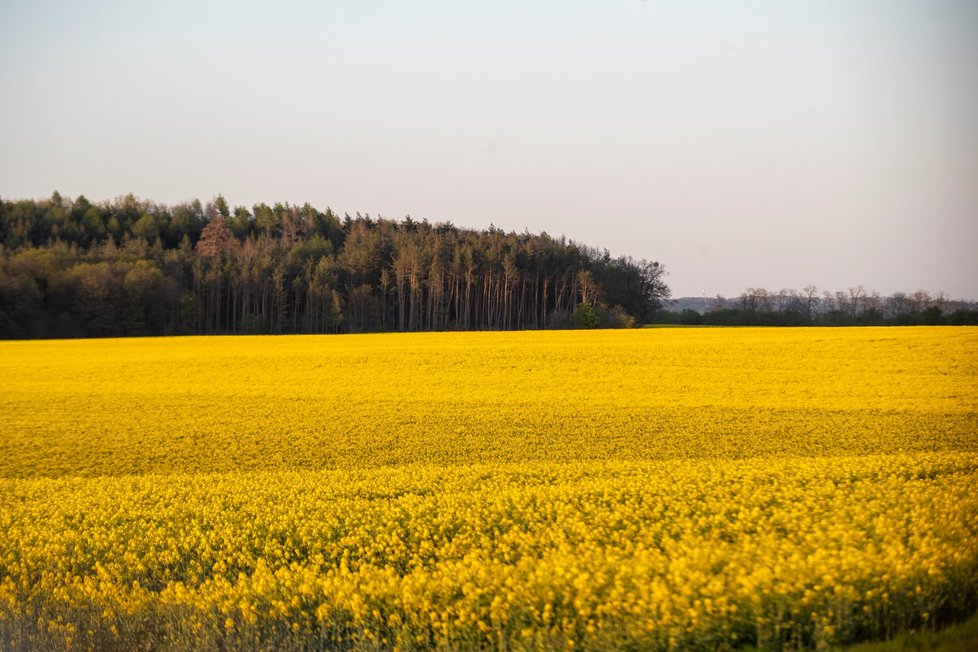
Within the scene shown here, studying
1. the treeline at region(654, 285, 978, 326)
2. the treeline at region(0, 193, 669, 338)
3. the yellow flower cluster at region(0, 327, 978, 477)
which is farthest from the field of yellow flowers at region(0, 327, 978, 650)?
the treeline at region(0, 193, 669, 338)

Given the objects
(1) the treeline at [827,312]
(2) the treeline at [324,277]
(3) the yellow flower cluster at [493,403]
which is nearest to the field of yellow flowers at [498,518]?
(3) the yellow flower cluster at [493,403]

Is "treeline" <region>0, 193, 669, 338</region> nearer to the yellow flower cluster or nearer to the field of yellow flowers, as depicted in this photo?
the yellow flower cluster

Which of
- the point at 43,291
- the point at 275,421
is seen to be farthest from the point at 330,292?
the point at 275,421

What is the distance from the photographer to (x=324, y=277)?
79438mm

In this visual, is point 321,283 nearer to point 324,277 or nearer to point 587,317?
point 324,277

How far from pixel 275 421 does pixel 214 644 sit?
1587 centimetres

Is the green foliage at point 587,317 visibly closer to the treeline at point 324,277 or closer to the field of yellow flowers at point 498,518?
A: the treeline at point 324,277

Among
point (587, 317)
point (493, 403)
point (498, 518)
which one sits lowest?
point (493, 403)

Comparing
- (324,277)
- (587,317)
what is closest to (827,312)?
(587,317)

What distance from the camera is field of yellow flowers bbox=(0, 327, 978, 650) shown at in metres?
6.09

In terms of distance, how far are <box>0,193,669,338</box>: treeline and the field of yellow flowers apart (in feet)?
154

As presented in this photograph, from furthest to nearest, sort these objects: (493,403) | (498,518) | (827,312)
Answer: (827,312) → (493,403) → (498,518)

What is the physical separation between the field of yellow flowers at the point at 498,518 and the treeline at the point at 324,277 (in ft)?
154

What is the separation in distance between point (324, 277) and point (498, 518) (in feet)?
239
